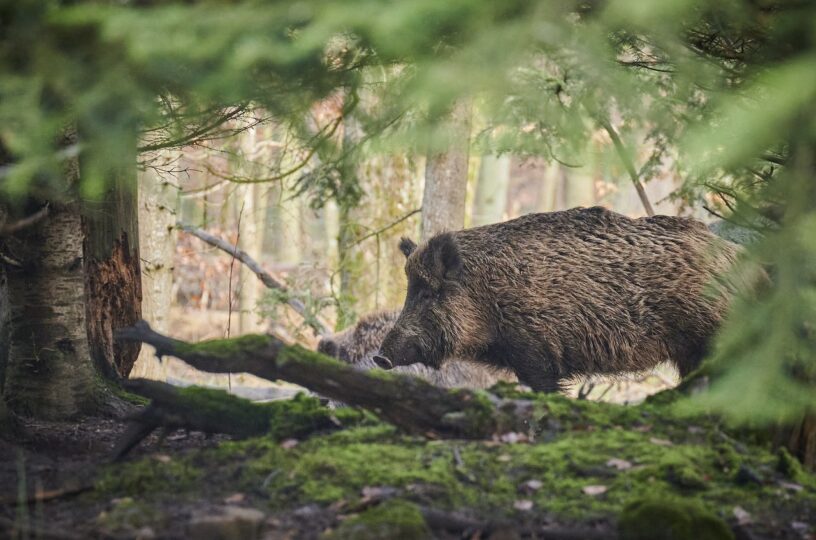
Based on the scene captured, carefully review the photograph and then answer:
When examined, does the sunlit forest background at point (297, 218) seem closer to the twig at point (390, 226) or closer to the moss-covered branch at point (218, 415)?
the twig at point (390, 226)

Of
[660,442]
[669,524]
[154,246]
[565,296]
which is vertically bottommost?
[669,524]

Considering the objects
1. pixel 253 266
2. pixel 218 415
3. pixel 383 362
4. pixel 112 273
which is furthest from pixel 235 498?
pixel 253 266

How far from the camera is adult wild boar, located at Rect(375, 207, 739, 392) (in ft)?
23.2

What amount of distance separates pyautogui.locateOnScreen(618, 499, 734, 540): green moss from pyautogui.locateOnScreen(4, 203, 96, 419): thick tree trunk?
3.78 metres

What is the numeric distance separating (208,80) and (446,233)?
376 centimetres

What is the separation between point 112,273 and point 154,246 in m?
3.48

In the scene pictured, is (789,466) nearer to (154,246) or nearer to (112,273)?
(112,273)

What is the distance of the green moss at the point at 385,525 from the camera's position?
3578 millimetres

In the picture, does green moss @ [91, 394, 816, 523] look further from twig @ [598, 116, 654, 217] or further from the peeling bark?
twig @ [598, 116, 654, 217]

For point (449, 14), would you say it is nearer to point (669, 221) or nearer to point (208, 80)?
point (208, 80)

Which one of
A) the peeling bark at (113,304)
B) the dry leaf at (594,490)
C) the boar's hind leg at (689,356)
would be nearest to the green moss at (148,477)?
the dry leaf at (594,490)

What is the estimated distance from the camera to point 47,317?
573 centimetres

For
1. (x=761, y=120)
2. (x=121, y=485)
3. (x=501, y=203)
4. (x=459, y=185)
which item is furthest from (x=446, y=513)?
(x=501, y=203)

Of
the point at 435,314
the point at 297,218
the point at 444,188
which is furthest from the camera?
the point at 297,218
